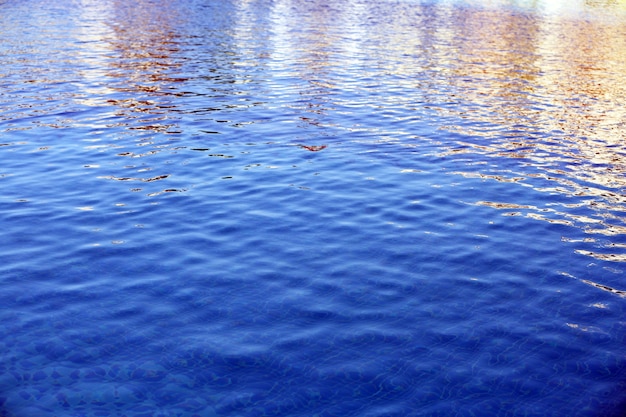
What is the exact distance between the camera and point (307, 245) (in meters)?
14.4

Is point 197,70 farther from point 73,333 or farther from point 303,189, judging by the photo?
point 73,333

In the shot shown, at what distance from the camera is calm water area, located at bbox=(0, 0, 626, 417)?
33.0 feet

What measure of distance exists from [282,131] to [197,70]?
1202 centimetres

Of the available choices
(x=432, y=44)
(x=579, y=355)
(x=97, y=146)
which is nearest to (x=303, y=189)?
(x=97, y=146)

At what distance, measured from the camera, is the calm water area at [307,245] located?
10.1 meters

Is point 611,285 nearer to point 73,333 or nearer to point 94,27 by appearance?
point 73,333

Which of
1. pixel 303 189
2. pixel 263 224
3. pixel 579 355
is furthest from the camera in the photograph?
pixel 303 189

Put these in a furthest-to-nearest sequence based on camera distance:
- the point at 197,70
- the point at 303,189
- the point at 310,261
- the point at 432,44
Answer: the point at 432,44, the point at 197,70, the point at 303,189, the point at 310,261

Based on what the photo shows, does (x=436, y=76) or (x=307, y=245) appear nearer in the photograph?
(x=307, y=245)

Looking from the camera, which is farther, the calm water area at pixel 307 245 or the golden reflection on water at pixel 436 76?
the golden reflection on water at pixel 436 76

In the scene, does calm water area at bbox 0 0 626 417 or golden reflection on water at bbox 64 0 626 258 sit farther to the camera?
golden reflection on water at bbox 64 0 626 258

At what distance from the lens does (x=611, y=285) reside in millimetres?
13250

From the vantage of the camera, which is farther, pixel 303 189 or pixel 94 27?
pixel 94 27

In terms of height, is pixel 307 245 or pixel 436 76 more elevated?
pixel 436 76
